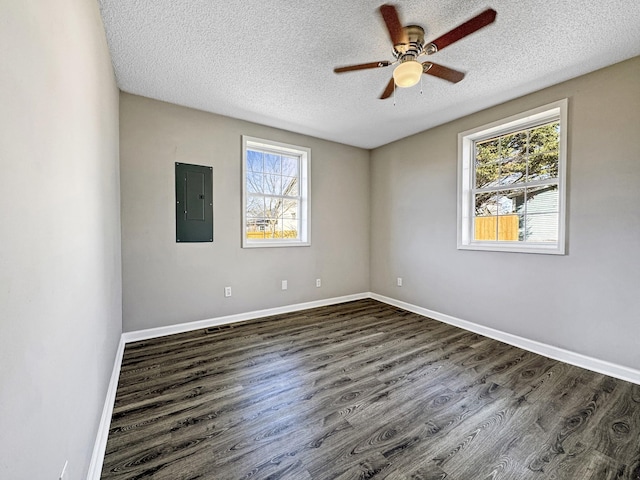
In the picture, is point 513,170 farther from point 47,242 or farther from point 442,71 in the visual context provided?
point 47,242

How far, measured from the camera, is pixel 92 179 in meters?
1.44

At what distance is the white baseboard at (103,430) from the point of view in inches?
49.4

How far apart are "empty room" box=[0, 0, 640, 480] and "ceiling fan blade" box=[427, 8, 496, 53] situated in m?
0.02

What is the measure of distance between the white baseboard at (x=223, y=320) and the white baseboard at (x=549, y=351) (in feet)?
4.67

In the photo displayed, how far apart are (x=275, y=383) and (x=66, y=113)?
2013mm

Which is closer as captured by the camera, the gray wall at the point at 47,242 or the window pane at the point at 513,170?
the gray wall at the point at 47,242

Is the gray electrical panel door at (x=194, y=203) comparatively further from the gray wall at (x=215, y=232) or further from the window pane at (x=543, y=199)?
the window pane at (x=543, y=199)

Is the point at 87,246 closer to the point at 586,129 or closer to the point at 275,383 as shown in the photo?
the point at 275,383

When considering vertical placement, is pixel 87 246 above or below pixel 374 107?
below

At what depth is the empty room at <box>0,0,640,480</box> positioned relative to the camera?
0.93 meters

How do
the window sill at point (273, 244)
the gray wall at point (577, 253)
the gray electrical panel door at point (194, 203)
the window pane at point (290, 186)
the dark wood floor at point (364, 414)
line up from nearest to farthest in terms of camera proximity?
the dark wood floor at point (364, 414), the gray wall at point (577, 253), the gray electrical panel door at point (194, 203), the window sill at point (273, 244), the window pane at point (290, 186)

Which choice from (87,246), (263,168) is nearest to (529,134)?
(263,168)

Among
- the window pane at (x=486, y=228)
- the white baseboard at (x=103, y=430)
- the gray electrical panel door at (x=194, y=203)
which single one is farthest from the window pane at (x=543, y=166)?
the white baseboard at (x=103, y=430)

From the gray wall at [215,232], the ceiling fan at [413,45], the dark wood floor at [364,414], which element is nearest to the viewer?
the dark wood floor at [364,414]
